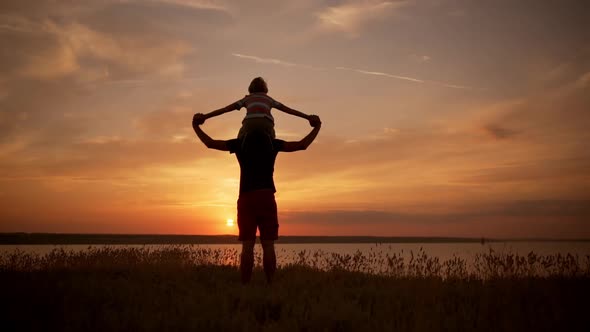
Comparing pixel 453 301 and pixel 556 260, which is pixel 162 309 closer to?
pixel 453 301

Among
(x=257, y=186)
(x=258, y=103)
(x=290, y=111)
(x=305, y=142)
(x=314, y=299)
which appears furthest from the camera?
(x=290, y=111)

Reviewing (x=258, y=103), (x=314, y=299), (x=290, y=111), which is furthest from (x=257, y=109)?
(x=314, y=299)

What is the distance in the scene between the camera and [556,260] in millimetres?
10148

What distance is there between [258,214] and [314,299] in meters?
1.75

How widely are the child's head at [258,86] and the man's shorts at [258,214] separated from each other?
1.72m

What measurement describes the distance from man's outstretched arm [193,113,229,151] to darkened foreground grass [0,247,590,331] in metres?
2.34

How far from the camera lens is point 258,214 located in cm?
743

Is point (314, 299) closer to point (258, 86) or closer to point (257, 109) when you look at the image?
point (257, 109)

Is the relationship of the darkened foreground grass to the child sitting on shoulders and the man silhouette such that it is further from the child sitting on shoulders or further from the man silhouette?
the child sitting on shoulders

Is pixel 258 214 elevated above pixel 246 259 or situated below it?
above

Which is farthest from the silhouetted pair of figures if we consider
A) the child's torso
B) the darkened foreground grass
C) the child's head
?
the darkened foreground grass

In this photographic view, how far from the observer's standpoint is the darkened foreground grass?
507 cm

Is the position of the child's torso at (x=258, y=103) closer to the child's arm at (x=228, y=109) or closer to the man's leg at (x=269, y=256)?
the child's arm at (x=228, y=109)

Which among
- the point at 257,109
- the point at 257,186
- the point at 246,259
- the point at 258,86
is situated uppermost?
the point at 258,86
